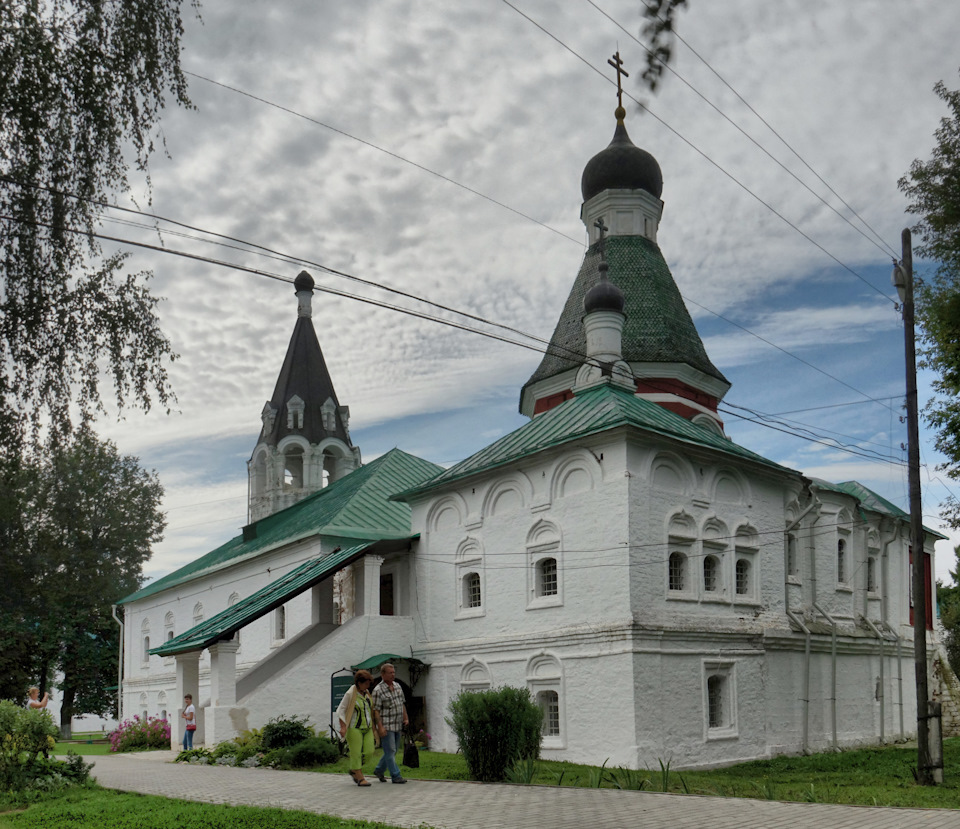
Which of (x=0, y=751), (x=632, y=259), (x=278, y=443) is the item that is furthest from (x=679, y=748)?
(x=278, y=443)

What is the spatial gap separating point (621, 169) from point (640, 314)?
526 cm

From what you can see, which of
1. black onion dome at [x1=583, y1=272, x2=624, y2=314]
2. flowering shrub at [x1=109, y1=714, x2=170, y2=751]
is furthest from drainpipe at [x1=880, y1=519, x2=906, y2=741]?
flowering shrub at [x1=109, y1=714, x2=170, y2=751]

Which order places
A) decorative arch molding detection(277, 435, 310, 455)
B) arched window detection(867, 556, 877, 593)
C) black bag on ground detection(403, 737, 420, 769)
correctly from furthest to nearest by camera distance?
decorative arch molding detection(277, 435, 310, 455) → arched window detection(867, 556, 877, 593) → black bag on ground detection(403, 737, 420, 769)

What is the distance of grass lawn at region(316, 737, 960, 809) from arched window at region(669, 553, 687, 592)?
11.5ft

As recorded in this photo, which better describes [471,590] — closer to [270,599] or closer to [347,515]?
[270,599]

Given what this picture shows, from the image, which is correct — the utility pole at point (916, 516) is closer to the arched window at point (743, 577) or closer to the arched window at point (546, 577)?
the arched window at point (743, 577)

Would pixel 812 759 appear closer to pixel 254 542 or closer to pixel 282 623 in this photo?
pixel 282 623

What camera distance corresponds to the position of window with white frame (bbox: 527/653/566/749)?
63.0 feet

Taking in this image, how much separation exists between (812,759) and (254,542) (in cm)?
1899

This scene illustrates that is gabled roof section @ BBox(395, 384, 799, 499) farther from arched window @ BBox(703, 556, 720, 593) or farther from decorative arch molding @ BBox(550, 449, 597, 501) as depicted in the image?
arched window @ BBox(703, 556, 720, 593)

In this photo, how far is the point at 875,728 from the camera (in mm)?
24203

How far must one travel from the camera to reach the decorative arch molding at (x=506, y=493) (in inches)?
838

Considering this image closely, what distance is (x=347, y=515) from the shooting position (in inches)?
1068

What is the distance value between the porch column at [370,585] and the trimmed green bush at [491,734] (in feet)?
31.0
